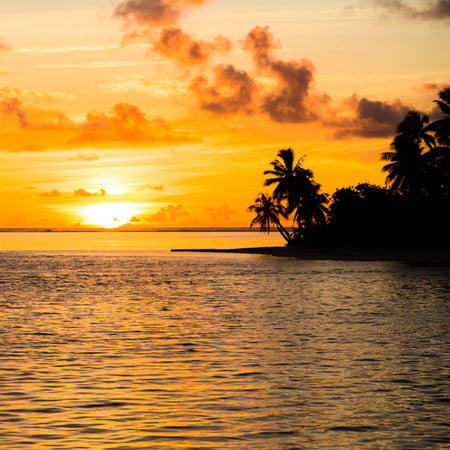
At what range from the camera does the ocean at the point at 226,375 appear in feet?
35.0

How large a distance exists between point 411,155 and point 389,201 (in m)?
10.7

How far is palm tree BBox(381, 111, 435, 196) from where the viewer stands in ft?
258

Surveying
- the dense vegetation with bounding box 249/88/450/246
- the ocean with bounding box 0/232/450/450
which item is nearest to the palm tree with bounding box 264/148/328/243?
the dense vegetation with bounding box 249/88/450/246

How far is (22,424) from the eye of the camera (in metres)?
11.2

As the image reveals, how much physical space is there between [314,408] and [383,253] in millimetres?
74375

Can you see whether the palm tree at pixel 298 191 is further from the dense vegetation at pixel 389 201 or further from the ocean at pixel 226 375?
the ocean at pixel 226 375

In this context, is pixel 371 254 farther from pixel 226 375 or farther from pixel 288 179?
pixel 226 375

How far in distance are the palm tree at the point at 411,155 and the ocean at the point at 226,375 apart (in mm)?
47412

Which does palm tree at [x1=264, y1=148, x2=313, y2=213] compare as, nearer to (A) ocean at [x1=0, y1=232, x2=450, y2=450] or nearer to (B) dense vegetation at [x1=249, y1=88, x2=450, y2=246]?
(B) dense vegetation at [x1=249, y1=88, x2=450, y2=246]

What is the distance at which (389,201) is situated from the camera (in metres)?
88.1

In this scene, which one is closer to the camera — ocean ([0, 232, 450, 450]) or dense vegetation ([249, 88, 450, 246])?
ocean ([0, 232, 450, 450])

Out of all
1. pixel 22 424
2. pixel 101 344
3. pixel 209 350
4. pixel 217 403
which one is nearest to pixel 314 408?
pixel 217 403

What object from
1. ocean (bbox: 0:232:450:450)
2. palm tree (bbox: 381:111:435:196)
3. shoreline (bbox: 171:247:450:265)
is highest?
palm tree (bbox: 381:111:435:196)

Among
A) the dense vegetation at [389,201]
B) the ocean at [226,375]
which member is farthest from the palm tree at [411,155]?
the ocean at [226,375]
